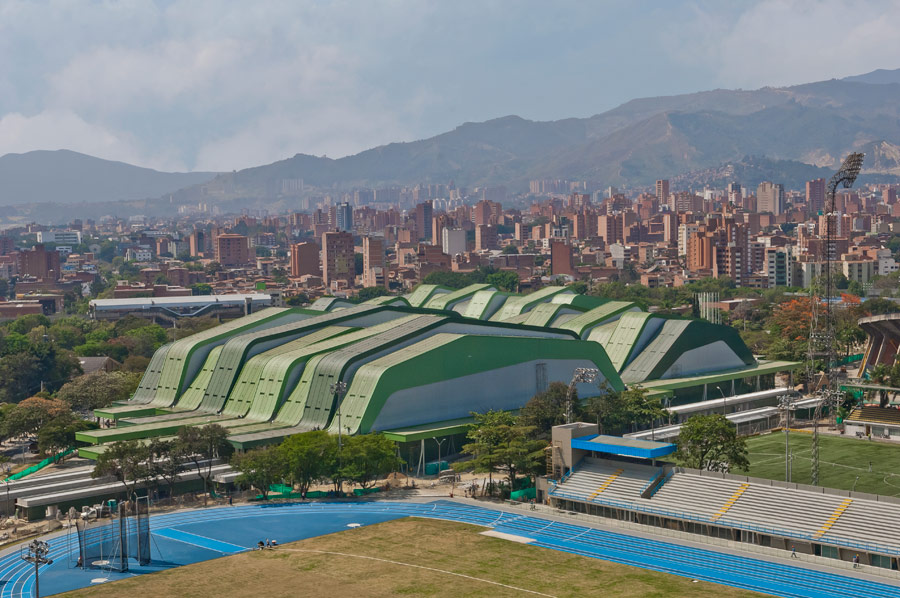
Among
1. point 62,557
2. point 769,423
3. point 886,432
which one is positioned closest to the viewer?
point 62,557

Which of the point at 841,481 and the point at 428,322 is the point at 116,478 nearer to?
the point at 428,322

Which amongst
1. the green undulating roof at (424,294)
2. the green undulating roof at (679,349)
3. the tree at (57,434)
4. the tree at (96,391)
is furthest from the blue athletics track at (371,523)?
the green undulating roof at (424,294)

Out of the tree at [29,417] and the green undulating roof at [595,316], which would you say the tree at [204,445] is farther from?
the green undulating roof at [595,316]

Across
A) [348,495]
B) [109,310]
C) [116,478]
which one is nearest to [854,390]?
[348,495]

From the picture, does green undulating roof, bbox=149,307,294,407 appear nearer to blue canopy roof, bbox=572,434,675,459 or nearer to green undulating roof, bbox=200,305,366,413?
green undulating roof, bbox=200,305,366,413

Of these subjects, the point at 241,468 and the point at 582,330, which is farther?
the point at 582,330

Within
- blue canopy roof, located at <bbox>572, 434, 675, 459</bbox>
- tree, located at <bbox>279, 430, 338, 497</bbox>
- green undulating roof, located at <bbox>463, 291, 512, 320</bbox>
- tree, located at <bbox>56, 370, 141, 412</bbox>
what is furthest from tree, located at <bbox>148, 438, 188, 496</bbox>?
green undulating roof, located at <bbox>463, 291, 512, 320</bbox>

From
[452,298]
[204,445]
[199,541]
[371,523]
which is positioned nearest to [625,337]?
[452,298]

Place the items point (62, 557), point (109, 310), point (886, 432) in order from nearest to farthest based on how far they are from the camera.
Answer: point (62, 557) → point (886, 432) → point (109, 310)
